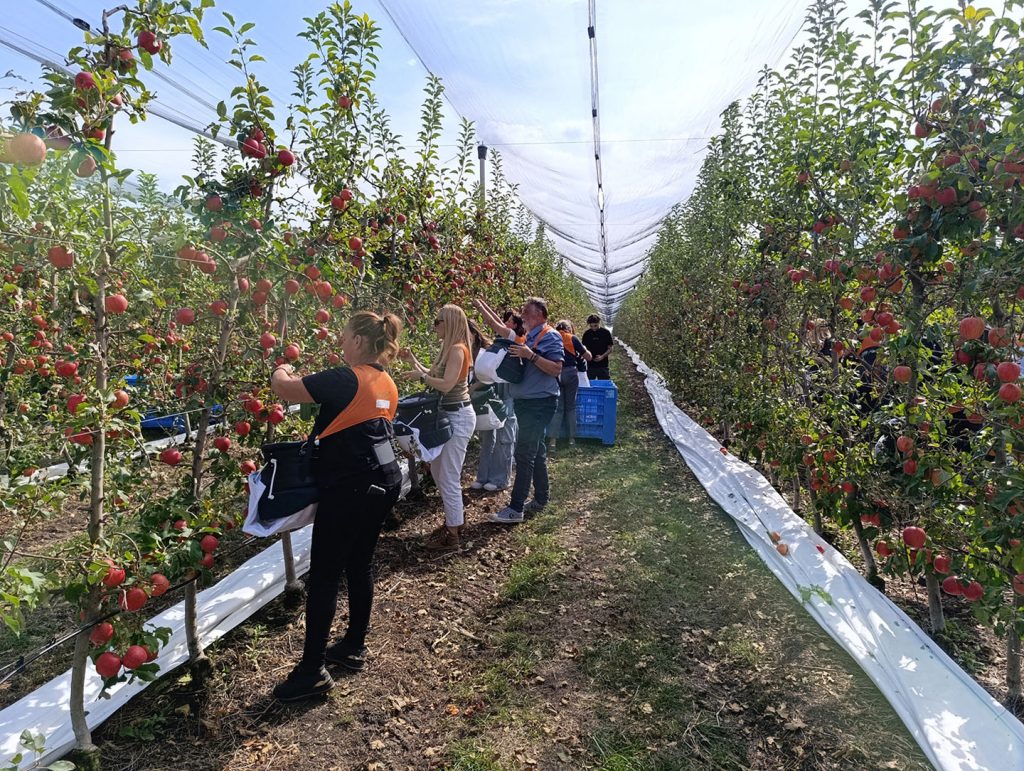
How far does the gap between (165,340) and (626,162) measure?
10059 millimetres

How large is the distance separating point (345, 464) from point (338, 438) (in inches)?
4.7

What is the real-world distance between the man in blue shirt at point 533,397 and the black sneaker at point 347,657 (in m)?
2.08

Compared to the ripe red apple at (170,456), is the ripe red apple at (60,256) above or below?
above

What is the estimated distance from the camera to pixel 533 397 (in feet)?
16.5

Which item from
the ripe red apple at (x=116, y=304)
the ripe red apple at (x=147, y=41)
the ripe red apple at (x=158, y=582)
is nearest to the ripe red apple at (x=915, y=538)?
the ripe red apple at (x=158, y=582)

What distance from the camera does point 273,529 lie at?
8.46 ft

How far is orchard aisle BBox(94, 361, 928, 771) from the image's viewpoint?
2.49m

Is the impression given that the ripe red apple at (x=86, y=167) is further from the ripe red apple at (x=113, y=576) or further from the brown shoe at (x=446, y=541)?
the brown shoe at (x=446, y=541)

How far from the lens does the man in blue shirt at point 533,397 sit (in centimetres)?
491

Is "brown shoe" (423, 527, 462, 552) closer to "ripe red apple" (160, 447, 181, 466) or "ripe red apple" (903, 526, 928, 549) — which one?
"ripe red apple" (160, 447, 181, 466)

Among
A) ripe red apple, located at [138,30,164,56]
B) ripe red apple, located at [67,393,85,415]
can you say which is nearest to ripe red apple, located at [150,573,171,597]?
ripe red apple, located at [67,393,85,415]

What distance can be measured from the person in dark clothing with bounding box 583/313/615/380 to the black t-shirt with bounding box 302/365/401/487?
21.1 feet

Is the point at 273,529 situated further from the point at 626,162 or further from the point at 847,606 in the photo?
the point at 626,162

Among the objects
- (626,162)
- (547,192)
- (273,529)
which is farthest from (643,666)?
(547,192)
